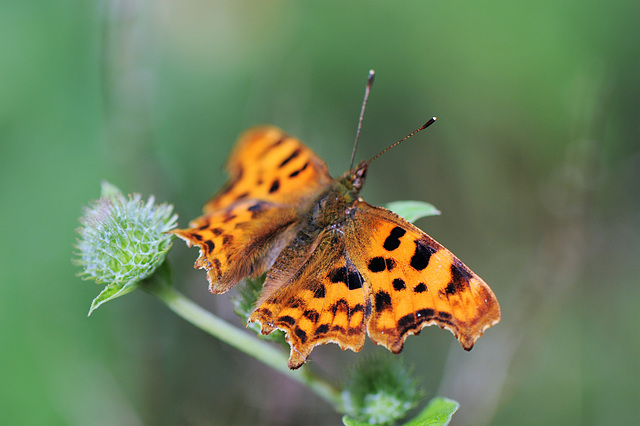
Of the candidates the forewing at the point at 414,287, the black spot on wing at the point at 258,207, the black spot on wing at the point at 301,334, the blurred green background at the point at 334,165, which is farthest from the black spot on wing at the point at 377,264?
the blurred green background at the point at 334,165

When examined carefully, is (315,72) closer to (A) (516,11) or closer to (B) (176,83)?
(B) (176,83)

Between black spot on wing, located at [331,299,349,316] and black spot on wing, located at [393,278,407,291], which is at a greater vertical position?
black spot on wing, located at [393,278,407,291]

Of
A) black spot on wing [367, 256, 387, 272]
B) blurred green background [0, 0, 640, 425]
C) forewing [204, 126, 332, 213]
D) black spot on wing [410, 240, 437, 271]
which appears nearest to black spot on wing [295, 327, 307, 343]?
black spot on wing [367, 256, 387, 272]

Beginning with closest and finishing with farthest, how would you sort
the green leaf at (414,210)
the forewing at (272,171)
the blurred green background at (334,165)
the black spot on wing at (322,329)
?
the black spot on wing at (322,329) → the green leaf at (414,210) → the forewing at (272,171) → the blurred green background at (334,165)

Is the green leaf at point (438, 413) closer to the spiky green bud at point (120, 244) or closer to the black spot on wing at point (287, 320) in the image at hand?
the black spot on wing at point (287, 320)

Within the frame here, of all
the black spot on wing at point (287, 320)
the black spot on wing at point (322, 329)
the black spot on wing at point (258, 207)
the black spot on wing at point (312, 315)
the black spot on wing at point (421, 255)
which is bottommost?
the black spot on wing at point (287, 320)

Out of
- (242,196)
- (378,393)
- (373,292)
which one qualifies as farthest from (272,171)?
(378,393)

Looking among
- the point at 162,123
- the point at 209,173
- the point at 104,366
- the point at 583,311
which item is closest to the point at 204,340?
the point at 104,366

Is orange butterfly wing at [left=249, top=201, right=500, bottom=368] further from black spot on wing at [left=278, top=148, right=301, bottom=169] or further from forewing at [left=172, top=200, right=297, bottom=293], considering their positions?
black spot on wing at [left=278, top=148, right=301, bottom=169]
